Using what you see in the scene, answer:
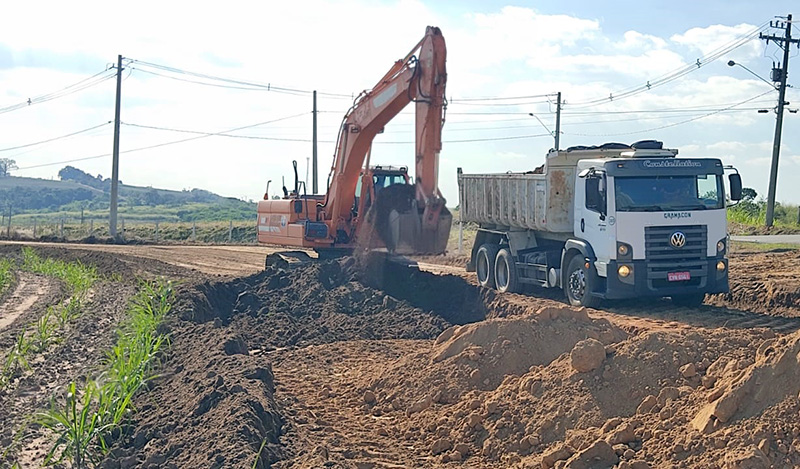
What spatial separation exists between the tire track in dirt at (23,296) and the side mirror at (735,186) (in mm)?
11761

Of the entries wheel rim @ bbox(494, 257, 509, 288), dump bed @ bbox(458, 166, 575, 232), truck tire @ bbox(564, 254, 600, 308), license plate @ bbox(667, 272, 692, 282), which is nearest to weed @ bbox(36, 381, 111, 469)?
truck tire @ bbox(564, 254, 600, 308)

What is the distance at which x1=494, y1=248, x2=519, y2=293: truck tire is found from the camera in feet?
56.6

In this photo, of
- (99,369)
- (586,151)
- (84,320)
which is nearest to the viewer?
(99,369)

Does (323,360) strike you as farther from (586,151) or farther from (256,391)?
(586,151)

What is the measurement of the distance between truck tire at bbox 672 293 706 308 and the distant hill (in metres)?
60.5

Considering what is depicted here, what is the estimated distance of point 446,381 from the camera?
379 inches

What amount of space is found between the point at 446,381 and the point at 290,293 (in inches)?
299

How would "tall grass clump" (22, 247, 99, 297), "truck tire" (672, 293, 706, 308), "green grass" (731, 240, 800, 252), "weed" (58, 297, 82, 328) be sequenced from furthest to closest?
"green grass" (731, 240, 800, 252), "tall grass clump" (22, 247, 99, 297), "truck tire" (672, 293, 706, 308), "weed" (58, 297, 82, 328)

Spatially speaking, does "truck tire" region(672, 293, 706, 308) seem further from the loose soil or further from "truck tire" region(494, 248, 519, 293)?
"truck tire" region(494, 248, 519, 293)

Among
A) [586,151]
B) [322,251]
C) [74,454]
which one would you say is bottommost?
[74,454]

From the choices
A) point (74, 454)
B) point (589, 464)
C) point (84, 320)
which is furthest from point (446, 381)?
point (84, 320)

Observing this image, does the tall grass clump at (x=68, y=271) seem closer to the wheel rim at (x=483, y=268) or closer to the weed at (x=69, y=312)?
the weed at (x=69, y=312)

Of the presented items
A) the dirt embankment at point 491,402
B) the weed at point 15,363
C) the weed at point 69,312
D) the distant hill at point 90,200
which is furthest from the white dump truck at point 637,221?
the distant hill at point 90,200

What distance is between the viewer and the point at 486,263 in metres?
18.6
